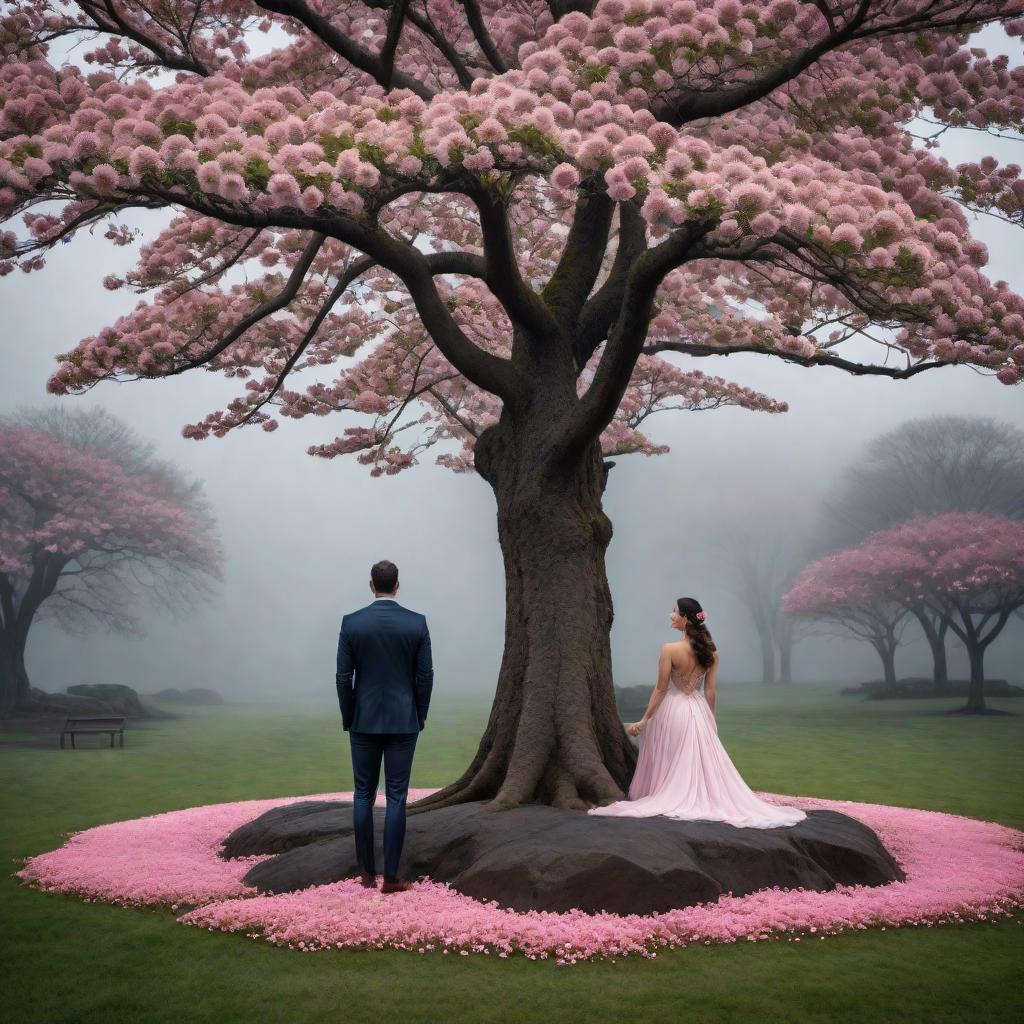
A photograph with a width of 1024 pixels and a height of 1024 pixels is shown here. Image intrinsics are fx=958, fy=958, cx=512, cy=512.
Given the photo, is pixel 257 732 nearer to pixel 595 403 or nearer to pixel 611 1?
pixel 595 403

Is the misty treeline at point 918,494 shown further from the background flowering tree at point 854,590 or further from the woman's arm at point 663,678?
the woman's arm at point 663,678

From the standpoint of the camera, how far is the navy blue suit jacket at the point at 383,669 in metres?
6.32

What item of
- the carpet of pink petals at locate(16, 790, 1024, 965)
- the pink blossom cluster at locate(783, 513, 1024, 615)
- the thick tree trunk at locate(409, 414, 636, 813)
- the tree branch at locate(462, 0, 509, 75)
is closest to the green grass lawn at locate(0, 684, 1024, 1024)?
the carpet of pink petals at locate(16, 790, 1024, 965)

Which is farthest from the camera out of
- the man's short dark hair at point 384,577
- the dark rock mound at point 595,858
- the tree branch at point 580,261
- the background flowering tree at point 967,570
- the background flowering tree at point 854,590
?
the background flowering tree at point 854,590

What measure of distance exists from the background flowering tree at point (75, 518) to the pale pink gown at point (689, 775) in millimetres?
24076

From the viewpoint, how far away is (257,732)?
24875 millimetres

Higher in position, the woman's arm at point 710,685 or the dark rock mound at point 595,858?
the woman's arm at point 710,685

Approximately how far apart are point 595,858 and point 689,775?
1956 mm

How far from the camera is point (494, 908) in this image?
583cm

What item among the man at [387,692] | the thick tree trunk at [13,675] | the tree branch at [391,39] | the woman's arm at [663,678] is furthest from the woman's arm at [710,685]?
the thick tree trunk at [13,675]

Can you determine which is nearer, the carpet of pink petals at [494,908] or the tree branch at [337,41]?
the carpet of pink petals at [494,908]

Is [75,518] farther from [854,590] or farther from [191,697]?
[854,590]

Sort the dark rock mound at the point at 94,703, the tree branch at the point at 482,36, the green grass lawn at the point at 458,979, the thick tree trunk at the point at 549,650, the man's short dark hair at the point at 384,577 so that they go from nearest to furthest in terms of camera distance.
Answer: the green grass lawn at the point at 458,979 < the man's short dark hair at the point at 384,577 < the thick tree trunk at the point at 549,650 < the tree branch at the point at 482,36 < the dark rock mound at the point at 94,703

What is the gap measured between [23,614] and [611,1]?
2565 centimetres
